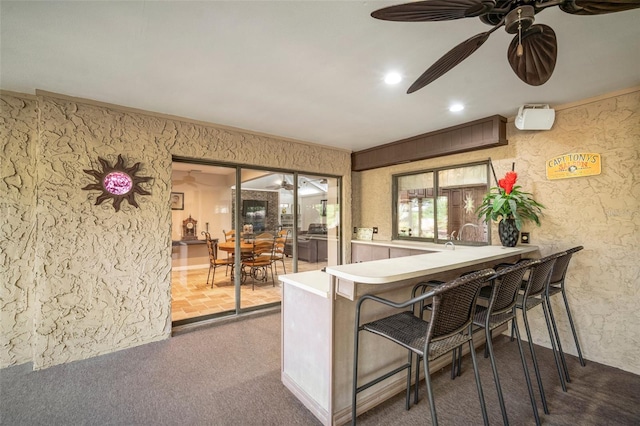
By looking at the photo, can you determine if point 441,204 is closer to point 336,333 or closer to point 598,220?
point 598,220

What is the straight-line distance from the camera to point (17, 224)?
262 cm

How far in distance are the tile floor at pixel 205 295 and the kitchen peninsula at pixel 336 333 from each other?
1651mm

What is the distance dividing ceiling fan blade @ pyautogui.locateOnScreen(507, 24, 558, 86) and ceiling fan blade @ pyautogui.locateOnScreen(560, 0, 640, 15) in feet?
0.37

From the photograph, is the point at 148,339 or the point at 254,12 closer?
the point at 254,12

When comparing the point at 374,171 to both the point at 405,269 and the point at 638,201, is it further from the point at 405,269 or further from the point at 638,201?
the point at 405,269

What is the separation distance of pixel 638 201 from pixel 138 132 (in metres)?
4.91

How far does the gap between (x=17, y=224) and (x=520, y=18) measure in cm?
404

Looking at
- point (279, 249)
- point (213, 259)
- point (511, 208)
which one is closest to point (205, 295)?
point (213, 259)

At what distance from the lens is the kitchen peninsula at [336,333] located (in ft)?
5.90

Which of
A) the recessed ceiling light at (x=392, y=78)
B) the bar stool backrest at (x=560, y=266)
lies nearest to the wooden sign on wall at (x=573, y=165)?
the bar stool backrest at (x=560, y=266)

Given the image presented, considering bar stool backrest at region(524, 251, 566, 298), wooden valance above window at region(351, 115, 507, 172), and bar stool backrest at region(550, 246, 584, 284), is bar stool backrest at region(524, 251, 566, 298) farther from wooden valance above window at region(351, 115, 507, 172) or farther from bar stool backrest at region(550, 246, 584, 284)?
wooden valance above window at region(351, 115, 507, 172)

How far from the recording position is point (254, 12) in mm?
1640

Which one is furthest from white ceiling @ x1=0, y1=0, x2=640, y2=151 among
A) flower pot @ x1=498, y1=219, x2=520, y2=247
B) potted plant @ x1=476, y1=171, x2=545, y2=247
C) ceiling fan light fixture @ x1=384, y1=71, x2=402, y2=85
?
flower pot @ x1=498, y1=219, x2=520, y2=247

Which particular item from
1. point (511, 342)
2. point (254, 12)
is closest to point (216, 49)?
point (254, 12)
